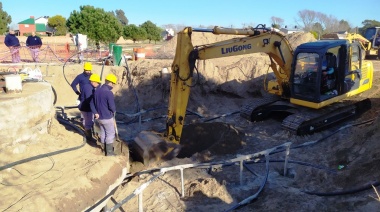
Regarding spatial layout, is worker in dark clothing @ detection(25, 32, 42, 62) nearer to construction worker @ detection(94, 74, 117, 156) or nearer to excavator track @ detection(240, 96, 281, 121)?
excavator track @ detection(240, 96, 281, 121)

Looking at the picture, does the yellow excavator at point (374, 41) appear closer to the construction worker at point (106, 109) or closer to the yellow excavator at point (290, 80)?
the yellow excavator at point (290, 80)

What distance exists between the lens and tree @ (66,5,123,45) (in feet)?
107

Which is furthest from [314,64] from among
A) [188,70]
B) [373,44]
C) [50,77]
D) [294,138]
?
[373,44]

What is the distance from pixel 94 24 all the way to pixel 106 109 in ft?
92.6

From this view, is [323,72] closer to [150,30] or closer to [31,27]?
[150,30]

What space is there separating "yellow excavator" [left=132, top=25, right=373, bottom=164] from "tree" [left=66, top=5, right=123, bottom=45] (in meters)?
24.4

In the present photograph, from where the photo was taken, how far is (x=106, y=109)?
23.0 feet

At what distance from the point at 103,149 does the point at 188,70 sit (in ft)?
8.54

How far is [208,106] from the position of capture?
13.4 m

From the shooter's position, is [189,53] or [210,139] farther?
[210,139]

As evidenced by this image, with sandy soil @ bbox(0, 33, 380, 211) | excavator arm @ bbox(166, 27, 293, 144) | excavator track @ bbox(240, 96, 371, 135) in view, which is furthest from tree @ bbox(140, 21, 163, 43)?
excavator arm @ bbox(166, 27, 293, 144)

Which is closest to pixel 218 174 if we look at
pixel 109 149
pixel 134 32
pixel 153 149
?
pixel 153 149

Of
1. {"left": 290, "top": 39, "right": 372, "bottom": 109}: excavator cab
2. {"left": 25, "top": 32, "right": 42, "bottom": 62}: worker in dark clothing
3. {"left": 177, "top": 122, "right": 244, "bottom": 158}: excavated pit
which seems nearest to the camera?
{"left": 177, "top": 122, "right": 244, "bottom": 158}: excavated pit

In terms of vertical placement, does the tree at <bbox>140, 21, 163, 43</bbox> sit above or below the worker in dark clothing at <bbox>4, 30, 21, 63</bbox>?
above
